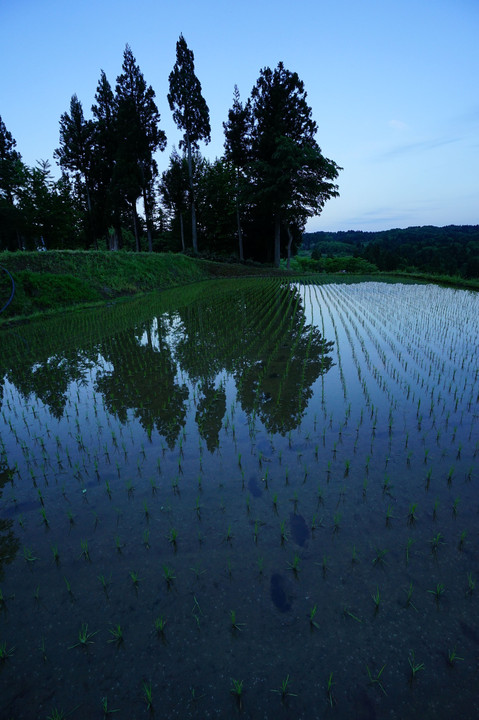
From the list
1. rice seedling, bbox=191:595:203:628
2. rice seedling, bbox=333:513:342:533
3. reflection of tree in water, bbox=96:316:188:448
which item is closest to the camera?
rice seedling, bbox=191:595:203:628

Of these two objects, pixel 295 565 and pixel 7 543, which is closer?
pixel 295 565

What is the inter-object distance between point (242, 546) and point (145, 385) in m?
4.33

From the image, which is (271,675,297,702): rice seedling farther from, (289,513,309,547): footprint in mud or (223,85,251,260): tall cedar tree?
(223,85,251,260): tall cedar tree

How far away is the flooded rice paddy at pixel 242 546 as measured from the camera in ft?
6.47

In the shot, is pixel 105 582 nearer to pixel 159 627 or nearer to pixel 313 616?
pixel 159 627

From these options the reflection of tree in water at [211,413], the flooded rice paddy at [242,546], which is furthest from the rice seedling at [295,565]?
the reflection of tree in water at [211,413]

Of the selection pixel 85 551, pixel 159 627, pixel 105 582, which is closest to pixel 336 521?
pixel 159 627

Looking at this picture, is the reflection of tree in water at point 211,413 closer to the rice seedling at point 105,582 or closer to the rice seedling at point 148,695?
the rice seedling at point 105,582

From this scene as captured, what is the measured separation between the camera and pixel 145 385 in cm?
664

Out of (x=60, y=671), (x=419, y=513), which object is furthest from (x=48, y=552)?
(x=419, y=513)

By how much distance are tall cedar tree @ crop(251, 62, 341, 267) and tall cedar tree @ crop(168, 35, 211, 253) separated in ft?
18.3

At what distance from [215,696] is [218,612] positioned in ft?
1.55

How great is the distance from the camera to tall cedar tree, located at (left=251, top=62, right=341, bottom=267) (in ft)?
98.5

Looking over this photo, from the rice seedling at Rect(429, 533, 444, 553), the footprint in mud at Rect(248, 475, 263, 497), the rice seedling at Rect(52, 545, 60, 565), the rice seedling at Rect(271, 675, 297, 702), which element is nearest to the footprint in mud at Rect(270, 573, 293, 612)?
the rice seedling at Rect(271, 675, 297, 702)
